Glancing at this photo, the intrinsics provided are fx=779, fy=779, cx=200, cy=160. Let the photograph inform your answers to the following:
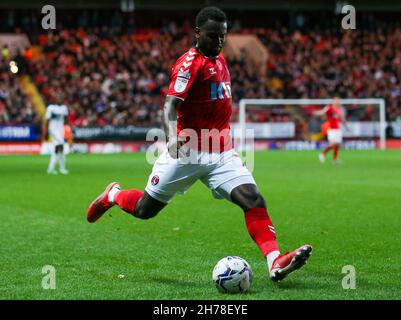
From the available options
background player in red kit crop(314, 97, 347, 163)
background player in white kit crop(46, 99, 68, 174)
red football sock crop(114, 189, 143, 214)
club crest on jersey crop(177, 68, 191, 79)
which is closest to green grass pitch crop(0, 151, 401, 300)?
red football sock crop(114, 189, 143, 214)

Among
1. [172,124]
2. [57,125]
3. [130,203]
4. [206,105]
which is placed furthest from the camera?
[57,125]

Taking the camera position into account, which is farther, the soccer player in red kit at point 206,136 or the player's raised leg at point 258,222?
the soccer player in red kit at point 206,136

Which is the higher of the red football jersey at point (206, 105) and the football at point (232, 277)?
the red football jersey at point (206, 105)

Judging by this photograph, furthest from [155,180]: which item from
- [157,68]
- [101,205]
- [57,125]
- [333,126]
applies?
[157,68]

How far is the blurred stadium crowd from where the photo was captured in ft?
126

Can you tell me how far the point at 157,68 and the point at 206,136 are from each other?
1380 inches

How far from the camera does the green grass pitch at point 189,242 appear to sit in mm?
6508

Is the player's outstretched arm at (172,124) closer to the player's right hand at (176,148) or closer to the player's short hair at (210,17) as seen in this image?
the player's right hand at (176,148)

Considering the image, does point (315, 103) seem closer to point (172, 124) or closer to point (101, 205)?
point (101, 205)

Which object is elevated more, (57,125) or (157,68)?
(157,68)

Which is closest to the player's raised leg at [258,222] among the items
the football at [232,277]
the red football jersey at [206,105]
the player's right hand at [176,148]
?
the football at [232,277]

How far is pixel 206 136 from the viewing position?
7.10 m
